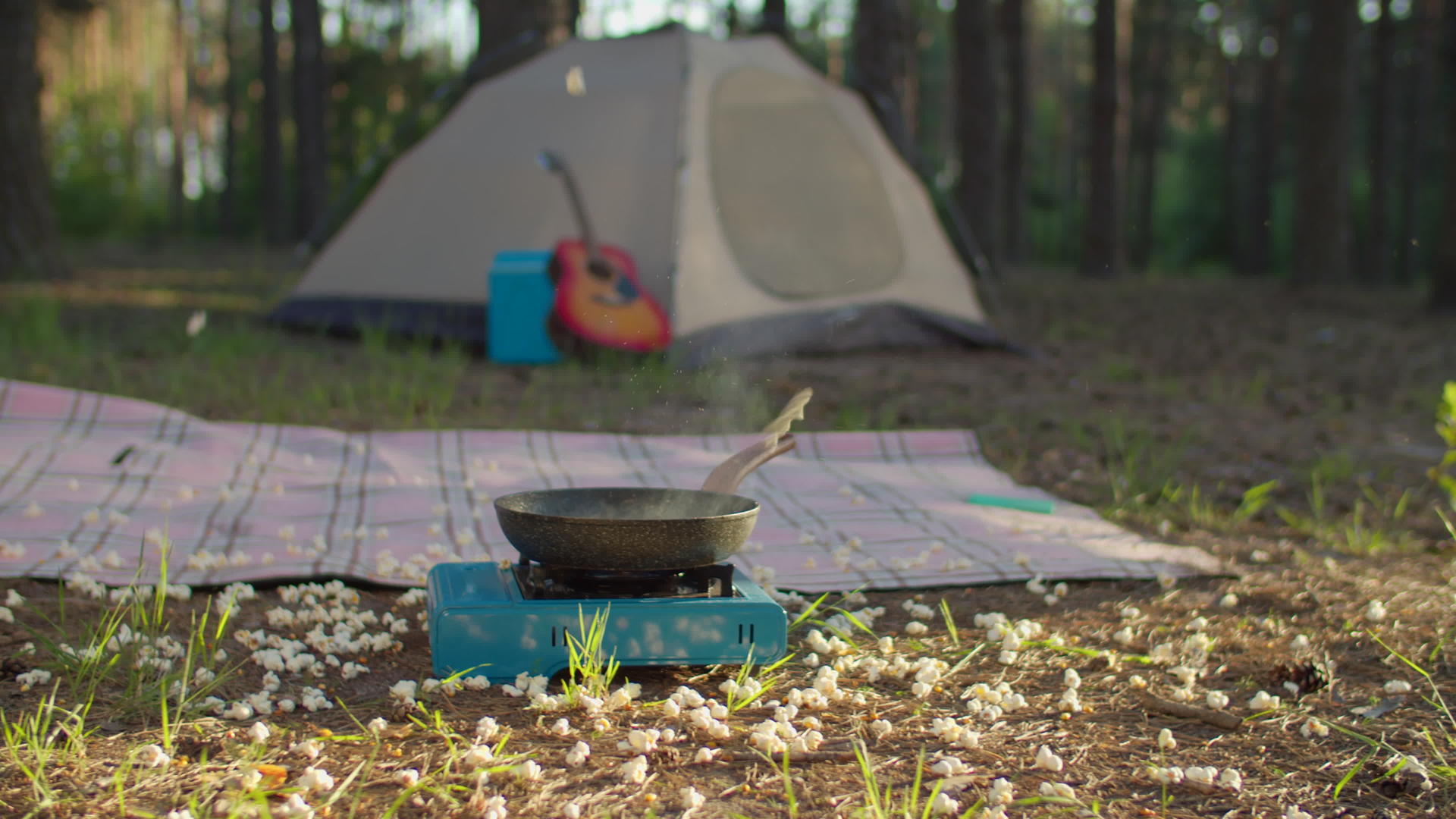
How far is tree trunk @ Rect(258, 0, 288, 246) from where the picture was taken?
50.1ft

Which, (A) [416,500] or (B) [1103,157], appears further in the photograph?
(B) [1103,157]

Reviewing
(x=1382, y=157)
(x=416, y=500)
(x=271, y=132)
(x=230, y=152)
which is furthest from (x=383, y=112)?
(x=416, y=500)

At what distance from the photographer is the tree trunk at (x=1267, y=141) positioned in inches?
606

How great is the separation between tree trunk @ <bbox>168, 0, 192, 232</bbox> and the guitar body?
70.0ft

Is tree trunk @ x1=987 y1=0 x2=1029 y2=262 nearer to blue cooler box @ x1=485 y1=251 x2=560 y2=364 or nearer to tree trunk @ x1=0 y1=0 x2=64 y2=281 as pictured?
blue cooler box @ x1=485 y1=251 x2=560 y2=364

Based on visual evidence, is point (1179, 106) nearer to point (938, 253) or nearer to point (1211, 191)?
point (1211, 191)

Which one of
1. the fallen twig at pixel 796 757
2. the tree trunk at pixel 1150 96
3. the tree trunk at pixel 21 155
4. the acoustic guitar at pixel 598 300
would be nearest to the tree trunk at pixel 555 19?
the acoustic guitar at pixel 598 300

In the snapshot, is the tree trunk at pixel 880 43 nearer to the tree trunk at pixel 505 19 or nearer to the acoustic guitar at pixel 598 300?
the tree trunk at pixel 505 19

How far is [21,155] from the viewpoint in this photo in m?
7.13

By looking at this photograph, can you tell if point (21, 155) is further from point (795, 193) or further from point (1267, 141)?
point (1267, 141)

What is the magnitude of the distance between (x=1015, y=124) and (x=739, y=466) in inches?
587

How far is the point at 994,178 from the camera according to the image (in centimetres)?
→ 1086

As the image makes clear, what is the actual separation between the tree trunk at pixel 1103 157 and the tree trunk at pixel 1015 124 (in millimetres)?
1891

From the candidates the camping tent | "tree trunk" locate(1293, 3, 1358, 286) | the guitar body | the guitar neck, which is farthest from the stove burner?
"tree trunk" locate(1293, 3, 1358, 286)
